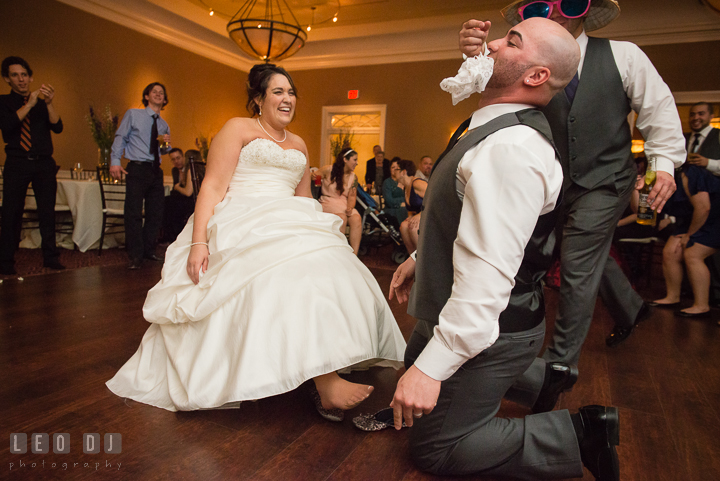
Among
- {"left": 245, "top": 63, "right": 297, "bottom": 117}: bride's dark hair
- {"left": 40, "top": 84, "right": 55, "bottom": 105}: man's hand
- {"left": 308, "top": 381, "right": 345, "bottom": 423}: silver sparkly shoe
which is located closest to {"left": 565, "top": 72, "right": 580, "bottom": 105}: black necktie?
{"left": 245, "top": 63, "right": 297, "bottom": 117}: bride's dark hair

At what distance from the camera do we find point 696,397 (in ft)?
6.36

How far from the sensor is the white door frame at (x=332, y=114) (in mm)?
8977

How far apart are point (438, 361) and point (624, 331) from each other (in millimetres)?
1989

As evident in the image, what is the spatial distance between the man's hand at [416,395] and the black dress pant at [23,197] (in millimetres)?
3919

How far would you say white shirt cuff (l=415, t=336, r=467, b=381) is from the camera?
95 centimetres

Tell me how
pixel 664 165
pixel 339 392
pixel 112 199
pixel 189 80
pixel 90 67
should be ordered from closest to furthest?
1. pixel 339 392
2. pixel 664 165
3. pixel 112 199
4. pixel 90 67
5. pixel 189 80

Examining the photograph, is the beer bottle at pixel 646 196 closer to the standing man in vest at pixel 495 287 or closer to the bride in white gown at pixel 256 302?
the standing man in vest at pixel 495 287

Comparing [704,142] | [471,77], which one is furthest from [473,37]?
[704,142]

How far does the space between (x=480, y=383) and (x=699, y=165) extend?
3.23 metres

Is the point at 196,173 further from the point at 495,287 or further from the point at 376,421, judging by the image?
the point at 495,287

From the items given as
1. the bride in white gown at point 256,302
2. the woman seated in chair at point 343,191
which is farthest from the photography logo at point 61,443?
the woman seated in chair at point 343,191

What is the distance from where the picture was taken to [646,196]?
1.82 m

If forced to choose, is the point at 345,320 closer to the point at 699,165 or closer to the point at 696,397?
the point at 696,397

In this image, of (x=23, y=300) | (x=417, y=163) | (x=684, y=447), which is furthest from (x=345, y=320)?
(x=417, y=163)
